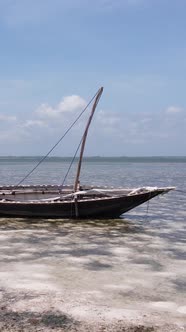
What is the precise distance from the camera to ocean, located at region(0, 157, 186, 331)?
740 cm

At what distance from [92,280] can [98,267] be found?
1.20 metres

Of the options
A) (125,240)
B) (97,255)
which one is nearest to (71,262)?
(97,255)

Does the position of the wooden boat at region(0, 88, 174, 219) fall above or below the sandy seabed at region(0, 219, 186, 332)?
above

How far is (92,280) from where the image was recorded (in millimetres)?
9078

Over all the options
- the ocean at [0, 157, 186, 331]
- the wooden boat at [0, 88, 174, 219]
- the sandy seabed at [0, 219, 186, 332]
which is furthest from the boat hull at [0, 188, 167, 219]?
the sandy seabed at [0, 219, 186, 332]

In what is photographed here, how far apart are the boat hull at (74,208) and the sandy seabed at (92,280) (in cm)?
238

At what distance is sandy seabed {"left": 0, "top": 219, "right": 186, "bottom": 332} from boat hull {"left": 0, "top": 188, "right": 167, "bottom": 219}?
7.82 feet

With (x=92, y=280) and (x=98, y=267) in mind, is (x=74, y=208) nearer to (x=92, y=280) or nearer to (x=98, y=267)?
(x=98, y=267)

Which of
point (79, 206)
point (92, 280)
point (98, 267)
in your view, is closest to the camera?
point (92, 280)

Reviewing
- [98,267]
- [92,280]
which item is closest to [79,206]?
[98,267]

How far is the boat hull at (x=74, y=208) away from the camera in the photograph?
17.9m

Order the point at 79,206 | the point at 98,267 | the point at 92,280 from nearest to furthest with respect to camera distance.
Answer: the point at 92,280
the point at 98,267
the point at 79,206

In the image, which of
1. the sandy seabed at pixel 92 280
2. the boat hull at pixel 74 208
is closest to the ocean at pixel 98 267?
the sandy seabed at pixel 92 280

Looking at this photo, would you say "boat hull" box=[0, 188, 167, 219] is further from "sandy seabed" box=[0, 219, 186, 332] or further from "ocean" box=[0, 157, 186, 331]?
"sandy seabed" box=[0, 219, 186, 332]
